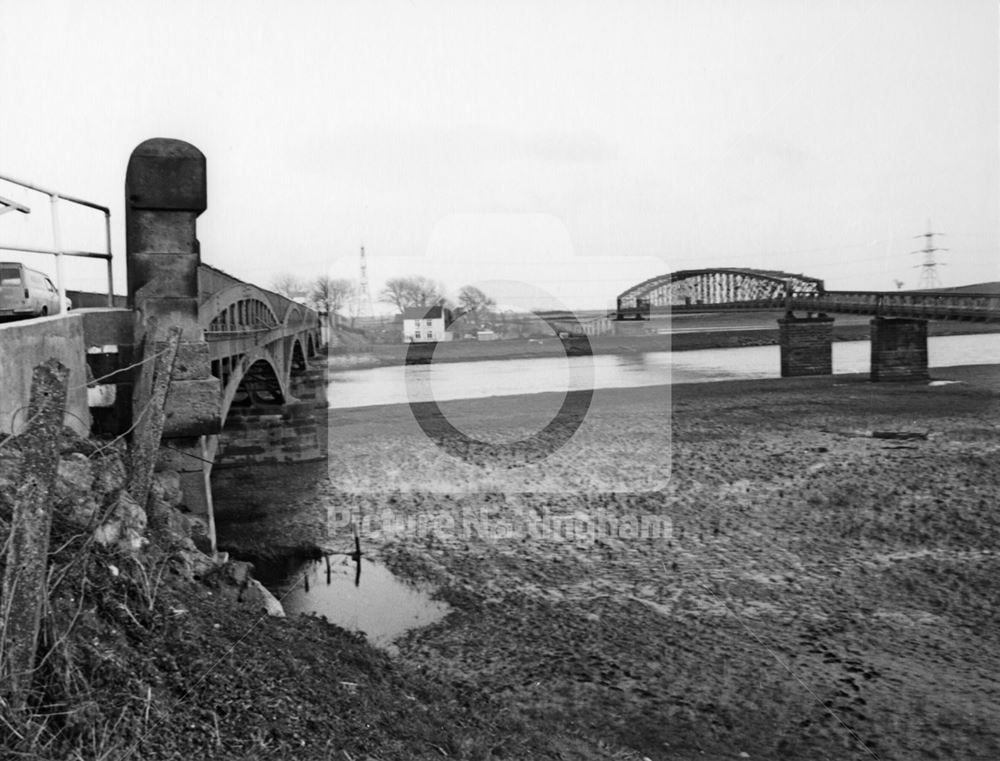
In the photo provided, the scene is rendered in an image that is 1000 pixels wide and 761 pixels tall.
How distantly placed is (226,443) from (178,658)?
17941 millimetres

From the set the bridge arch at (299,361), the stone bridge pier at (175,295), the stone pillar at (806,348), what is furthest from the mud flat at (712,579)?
the stone pillar at (806,348)

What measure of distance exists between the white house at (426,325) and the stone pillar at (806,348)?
29.8 m

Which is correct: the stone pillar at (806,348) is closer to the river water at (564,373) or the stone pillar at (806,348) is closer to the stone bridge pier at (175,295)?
the river water at (564,373)

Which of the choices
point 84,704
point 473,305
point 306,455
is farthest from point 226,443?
point 473,305

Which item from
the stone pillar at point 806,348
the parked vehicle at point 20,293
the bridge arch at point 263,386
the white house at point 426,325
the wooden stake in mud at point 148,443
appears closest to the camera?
the wooden stake in mud at point 148,443

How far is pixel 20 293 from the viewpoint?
39.2 feet

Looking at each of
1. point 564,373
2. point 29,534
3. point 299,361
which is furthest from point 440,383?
point 29,534

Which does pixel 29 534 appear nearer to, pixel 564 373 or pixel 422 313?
pixel 564 373

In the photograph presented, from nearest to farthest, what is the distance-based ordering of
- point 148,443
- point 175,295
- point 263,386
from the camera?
point 148,443 < point 175,295 < point 263,386

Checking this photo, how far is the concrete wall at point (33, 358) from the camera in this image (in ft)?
17.0

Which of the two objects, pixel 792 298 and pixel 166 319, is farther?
pixel 792 298

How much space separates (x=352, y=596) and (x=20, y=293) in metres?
6.79

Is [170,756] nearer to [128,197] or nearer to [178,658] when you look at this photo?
[178,658]

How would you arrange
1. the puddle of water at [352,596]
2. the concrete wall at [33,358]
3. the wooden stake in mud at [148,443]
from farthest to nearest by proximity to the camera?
the puddle of water at [352,596] → the wooden stake in mud at [148,443] → the concrete wall at [33,358]
